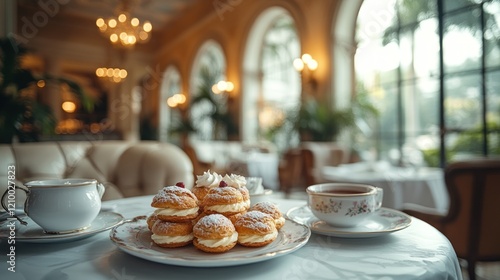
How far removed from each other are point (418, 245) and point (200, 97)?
8.45 metres

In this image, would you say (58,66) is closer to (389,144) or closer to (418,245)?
(389,144)

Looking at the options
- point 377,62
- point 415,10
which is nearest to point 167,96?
point 377,62

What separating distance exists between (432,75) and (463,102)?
0.61m

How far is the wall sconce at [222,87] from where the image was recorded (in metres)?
9.15

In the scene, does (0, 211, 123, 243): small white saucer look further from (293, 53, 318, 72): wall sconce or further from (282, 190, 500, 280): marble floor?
(293, 53, 318, 72): wall sconce

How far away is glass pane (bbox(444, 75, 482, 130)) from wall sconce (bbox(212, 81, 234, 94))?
5458 mm

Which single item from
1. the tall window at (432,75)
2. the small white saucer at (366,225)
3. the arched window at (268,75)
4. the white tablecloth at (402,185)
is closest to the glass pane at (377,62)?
the tall window at (432,75)

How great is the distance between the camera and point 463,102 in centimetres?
477

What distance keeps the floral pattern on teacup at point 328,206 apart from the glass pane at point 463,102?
4.85m

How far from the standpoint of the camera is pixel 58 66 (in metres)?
11.3

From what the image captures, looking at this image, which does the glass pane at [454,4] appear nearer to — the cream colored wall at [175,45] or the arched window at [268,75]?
the cream colored wall at [175,45]

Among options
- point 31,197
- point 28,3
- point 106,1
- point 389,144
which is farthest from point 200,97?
point 31,197

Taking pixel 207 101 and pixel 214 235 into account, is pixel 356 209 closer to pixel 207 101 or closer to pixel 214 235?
pixel 214 235

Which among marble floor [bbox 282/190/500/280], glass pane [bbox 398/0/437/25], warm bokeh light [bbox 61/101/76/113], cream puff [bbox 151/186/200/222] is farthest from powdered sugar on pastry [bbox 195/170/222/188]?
warm bokeh light [bbox 61/101/76/113]
